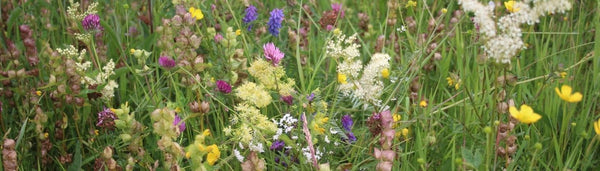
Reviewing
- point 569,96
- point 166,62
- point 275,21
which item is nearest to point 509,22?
point 569,96

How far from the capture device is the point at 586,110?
75.5 inches

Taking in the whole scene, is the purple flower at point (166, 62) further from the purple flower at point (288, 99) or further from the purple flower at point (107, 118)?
the purple flower at point (288, 99)

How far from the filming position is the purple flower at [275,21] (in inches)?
90.7

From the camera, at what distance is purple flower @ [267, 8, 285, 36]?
90.7 inches

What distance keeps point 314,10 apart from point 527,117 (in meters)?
1.60

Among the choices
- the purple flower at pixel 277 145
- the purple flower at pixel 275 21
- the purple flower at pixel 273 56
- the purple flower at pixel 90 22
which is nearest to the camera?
the purple flower at pixel 273 56

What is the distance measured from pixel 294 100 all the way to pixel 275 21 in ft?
2.01

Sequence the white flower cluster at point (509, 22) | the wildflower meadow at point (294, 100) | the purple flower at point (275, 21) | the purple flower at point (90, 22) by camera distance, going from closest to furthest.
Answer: the white flower cluster at point (509, 22) → the wildflower meadow at point (294, 100) → the purple flower at point (90, 22) → the purple flower at point (275, 21)

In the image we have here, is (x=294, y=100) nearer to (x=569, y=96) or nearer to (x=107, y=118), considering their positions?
(x=107, y=118)

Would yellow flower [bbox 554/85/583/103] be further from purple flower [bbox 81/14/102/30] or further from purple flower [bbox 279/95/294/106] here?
purple flower [bbox 81/14/102/30]

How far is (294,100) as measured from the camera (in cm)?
176

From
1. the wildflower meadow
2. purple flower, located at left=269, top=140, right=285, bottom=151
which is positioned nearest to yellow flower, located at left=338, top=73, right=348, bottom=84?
the wildflower meadow

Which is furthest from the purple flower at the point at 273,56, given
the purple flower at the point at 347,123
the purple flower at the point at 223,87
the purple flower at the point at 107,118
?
the purple flower at the point at 107,118

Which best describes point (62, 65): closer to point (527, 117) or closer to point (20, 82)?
point (20, 82)
